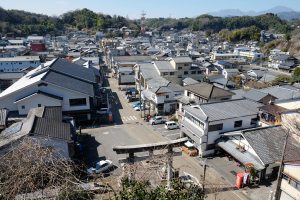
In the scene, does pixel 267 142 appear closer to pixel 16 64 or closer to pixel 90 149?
pixel 90 149

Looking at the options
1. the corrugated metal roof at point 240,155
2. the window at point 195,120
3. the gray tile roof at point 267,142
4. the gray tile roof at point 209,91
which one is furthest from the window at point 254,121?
the window at point 195,120

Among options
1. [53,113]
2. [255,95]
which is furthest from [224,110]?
[53,113]

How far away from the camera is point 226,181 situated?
18.2 metres

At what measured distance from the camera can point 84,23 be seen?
134 metres

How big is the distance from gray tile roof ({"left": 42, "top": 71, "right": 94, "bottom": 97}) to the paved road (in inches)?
174

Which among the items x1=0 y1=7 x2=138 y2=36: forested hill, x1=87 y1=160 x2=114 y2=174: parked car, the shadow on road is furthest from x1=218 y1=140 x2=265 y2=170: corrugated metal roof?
x1=0 y1=7 x2=138 y2=36: forested hill

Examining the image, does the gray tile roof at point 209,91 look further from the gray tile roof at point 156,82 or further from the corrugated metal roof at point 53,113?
the corrugated metal roof at point 53,113

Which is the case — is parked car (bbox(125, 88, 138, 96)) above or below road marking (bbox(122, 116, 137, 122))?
above

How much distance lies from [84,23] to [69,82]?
11557 cm

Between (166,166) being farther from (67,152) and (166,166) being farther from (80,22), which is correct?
(80,22)

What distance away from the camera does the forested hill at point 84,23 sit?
111662 millimetres

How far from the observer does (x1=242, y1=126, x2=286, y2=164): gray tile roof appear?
1827 centimetres

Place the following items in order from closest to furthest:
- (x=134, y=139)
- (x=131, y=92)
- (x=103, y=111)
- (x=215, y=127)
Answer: (x=215, y=127) < (x=134, y=139) < (x=103, y=111) < (x=131, y=92)

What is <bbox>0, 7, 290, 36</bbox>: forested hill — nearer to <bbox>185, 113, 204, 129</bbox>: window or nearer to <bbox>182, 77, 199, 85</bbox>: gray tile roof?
<bbox>182, 77, 199, 85</bbox>: gray tile roof
